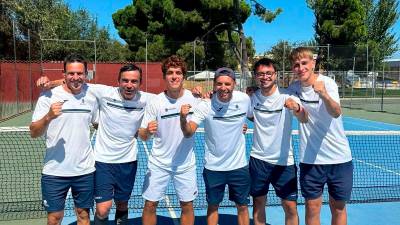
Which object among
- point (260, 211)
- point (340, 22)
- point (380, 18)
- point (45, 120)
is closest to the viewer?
point (45, 120)

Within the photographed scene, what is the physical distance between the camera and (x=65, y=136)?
4137mm

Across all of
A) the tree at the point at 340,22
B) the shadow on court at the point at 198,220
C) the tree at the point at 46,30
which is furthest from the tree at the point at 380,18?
the shadow on court at the point at 198,220

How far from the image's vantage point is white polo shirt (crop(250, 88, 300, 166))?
449 centimetres

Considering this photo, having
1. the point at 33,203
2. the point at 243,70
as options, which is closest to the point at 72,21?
the point at 243,70

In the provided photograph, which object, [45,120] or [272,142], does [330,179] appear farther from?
[45,120]

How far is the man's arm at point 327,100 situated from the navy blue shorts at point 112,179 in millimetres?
1974

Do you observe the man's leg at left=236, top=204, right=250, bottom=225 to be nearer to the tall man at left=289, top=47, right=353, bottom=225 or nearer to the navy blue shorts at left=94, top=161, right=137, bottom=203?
the tall man at left=289, top=47, right=353, bottom=225

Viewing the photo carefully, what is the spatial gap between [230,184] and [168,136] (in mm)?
799

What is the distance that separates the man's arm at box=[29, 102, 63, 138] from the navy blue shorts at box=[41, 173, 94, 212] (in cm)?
44

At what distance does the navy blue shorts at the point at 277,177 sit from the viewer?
15.0 feet

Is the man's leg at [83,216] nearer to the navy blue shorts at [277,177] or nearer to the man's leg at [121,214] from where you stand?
the man's leg at [121,214]

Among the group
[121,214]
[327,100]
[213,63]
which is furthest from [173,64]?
[213,63]

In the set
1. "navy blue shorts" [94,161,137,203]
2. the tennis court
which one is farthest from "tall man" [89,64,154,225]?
the tennis court

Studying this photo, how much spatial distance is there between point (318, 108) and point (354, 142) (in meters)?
9.00
